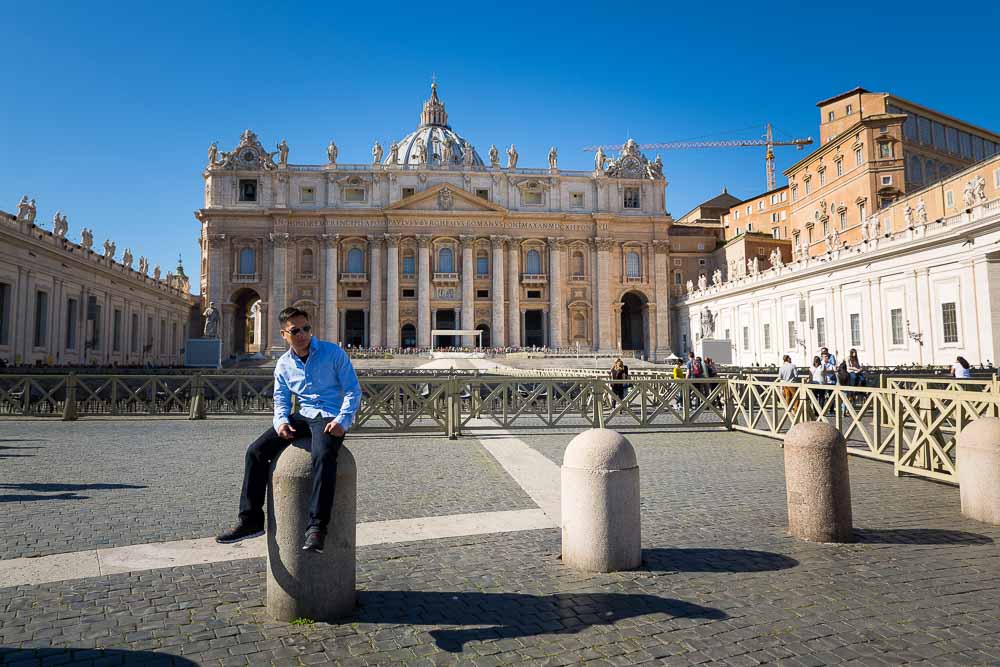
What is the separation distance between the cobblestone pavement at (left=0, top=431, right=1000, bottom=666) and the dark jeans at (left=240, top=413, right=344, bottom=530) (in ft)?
2.10

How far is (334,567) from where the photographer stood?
3748mm

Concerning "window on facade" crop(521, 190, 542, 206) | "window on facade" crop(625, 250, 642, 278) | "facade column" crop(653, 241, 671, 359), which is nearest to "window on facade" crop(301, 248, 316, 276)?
"window on facade" crop(521, 190, 542, 206)

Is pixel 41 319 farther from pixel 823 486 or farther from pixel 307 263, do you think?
pixel 823 486

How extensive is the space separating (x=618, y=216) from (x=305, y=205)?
31369mm

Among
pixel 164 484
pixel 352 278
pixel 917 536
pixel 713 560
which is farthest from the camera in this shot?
pixel 352 278

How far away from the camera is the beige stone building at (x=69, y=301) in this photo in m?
29.9

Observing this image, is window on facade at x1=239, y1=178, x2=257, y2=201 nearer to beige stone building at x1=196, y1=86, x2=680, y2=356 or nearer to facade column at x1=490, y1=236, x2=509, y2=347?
beige stone building at x1=196, y1=86, x2=680, y2=356

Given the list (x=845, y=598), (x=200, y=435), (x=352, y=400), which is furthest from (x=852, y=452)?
(x=200, y=435)

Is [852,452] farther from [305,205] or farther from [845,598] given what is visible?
[305,205]

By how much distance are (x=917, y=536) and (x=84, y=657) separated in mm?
6204

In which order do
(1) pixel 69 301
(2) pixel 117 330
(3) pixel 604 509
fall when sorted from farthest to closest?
(2) pixel 117 330, (1) pixel 69 301, (3) pixel 604 509

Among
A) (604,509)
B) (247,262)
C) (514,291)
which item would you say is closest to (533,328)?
(514,291)

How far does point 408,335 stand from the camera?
208ft

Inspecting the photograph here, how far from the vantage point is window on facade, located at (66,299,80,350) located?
118ft
